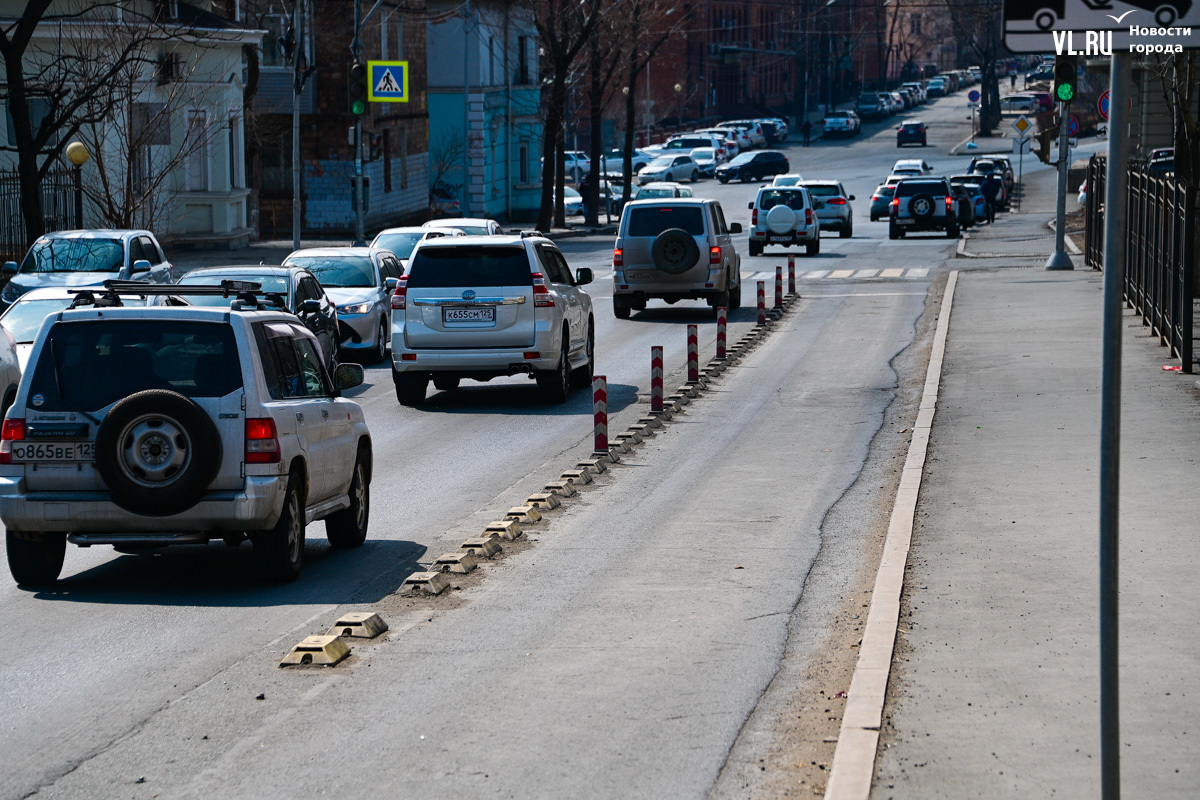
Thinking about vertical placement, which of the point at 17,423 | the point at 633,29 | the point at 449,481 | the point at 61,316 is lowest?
the point at 449,481

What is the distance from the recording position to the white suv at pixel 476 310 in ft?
61.9

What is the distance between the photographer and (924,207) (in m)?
51.8

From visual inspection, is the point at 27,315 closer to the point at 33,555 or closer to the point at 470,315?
the point at 470,315

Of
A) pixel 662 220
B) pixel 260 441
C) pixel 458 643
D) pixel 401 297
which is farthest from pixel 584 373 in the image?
pixel 458 643

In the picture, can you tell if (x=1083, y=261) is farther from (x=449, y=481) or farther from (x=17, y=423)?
(x=17, y=423)

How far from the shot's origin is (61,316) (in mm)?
9617

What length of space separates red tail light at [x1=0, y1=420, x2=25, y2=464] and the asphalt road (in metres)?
0.82

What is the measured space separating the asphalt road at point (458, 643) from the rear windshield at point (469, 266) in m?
2.76

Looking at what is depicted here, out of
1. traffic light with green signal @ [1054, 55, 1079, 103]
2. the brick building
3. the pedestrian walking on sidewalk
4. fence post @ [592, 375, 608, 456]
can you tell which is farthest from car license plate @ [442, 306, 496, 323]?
the pedestrian walking on sidewalk

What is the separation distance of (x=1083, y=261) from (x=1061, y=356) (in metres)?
19.0

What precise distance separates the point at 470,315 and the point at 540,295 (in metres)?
0.82

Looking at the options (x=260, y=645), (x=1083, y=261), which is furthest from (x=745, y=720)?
(x=1083, y=261)

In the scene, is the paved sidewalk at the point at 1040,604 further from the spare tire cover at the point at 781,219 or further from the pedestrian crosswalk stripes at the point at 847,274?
the spare tire cover at the point at 781,219

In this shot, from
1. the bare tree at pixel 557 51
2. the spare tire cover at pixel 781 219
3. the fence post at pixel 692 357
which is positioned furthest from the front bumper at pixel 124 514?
the bare tree at pixel 557 51
